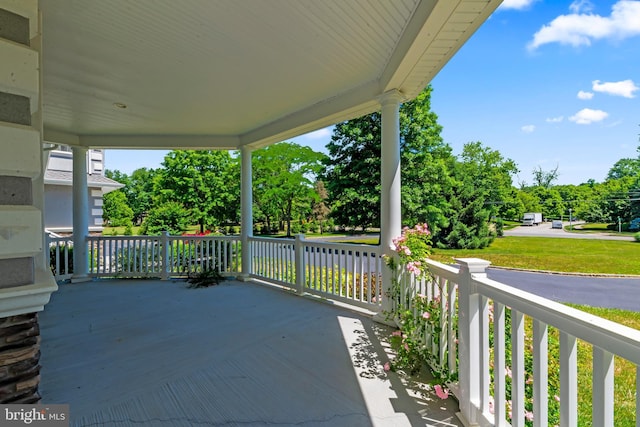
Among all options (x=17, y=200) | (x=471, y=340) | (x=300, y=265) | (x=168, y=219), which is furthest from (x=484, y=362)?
(x=168, y=219)

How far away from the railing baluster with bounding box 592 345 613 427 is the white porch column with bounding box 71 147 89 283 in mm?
7476

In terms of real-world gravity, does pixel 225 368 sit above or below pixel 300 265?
below

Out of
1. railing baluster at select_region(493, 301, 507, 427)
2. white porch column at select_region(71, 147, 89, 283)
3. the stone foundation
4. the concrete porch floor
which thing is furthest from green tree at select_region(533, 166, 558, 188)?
the stone foundation

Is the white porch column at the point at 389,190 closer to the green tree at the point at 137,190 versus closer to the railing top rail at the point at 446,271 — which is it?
the railing top rail at the point at 446,271

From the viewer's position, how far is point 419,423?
Answer: 186 cm

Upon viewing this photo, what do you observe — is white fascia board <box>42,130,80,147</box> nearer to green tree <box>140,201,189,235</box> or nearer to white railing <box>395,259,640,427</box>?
white railing <box>395,259,640,427</box>

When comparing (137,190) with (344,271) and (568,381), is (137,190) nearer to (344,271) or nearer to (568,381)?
(344,271)

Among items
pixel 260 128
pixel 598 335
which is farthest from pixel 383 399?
pixel 260 128

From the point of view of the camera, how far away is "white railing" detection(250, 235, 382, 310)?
13.1 feet

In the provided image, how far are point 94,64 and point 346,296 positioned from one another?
159 inches

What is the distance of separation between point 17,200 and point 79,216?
5782 mm

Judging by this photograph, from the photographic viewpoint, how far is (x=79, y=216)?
5.92 meters

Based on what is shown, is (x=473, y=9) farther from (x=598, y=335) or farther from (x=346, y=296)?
(x=346, y=296)

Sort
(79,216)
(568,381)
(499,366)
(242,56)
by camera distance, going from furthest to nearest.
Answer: (79,216), (242,56), (499,366), (568,381)
